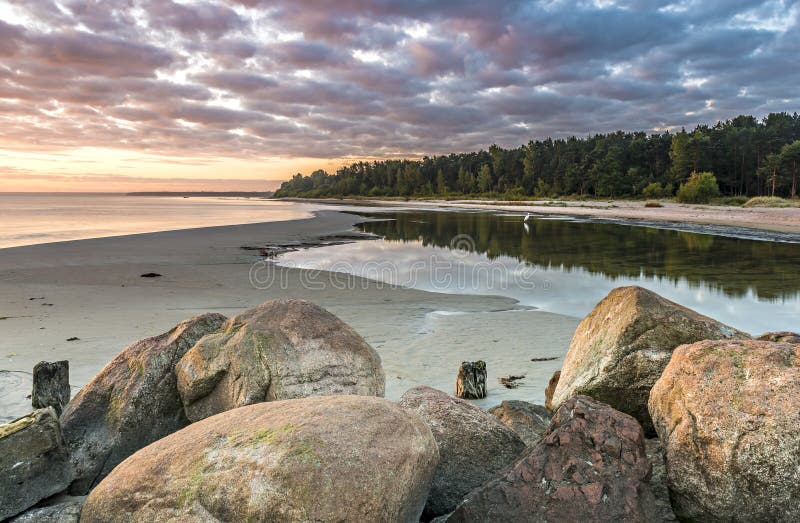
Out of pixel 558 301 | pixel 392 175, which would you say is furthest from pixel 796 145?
pixel 392 175

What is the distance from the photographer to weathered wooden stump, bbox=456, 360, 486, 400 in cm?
682

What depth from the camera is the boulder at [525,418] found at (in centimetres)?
495

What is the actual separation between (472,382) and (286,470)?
14.3 feet

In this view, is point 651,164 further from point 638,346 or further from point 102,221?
point 638,346

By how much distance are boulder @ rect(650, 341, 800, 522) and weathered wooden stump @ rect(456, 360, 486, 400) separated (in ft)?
11.2

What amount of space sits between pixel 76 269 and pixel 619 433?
2098 cm

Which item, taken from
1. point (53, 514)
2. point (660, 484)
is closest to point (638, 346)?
point (660, 484)

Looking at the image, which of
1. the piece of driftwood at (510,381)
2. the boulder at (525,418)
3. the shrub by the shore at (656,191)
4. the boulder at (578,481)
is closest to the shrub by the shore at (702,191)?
the shrub by the shore at (656,191)

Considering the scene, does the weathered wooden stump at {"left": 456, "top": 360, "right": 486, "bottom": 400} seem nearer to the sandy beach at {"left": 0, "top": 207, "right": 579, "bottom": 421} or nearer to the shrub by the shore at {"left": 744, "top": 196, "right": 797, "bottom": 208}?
the sandy beach at {"left": 0, "top": 207, "right": 579, "bottom": 421}

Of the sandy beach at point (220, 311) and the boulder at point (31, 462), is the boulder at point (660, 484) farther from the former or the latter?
the boulder at point (31, 462)

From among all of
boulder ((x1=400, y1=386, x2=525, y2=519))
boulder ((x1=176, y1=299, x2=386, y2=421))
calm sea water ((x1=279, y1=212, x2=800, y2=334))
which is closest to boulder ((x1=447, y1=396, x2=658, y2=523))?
boulder ((x1=400, y1=386, x2=525, y2=519))

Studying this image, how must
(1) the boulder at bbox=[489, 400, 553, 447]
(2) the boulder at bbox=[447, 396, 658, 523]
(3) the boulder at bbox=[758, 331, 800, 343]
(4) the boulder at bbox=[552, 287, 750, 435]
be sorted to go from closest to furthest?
(2) the boulder at bbox=[447, 396, 658, 523] → (4) the boulder at bbox=[552, 287, 750, 435] → (3) the boulder at bbox=[758, 331, 800, 343] → (1) the boulder at bbox=[489, 400, 553, 447]

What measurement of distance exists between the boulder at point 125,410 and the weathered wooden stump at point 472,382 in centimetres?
356

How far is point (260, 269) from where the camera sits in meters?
20.0
